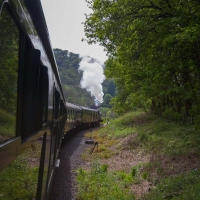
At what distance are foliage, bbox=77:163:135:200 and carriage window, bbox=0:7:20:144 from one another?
5.76 m

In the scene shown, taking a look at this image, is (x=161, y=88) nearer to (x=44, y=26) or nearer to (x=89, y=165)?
(x=89, y=165)

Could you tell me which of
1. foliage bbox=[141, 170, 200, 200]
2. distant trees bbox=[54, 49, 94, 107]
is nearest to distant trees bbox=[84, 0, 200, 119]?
foliage bbox=[141, 170, 200, 200]

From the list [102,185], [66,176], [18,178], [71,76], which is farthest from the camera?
[71,76]

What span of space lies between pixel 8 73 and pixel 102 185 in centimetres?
714

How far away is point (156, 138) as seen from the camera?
13812 mm

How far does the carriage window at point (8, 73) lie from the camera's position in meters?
1.34

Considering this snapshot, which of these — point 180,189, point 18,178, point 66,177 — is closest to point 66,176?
point 66,177

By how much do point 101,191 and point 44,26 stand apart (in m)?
5.79

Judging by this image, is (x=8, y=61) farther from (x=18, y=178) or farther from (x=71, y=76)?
(x=71, y=76)

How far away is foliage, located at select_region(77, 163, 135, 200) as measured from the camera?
278 inches

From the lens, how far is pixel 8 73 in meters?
1.44

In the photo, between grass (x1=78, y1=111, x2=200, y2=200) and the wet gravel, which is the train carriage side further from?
the wet gravel

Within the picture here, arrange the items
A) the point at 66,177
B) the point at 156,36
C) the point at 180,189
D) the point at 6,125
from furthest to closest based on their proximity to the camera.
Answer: the point at 156,36
the point at 66,177
the point at 180,189
the point at 6,125

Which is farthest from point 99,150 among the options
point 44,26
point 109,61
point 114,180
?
point 44,26
